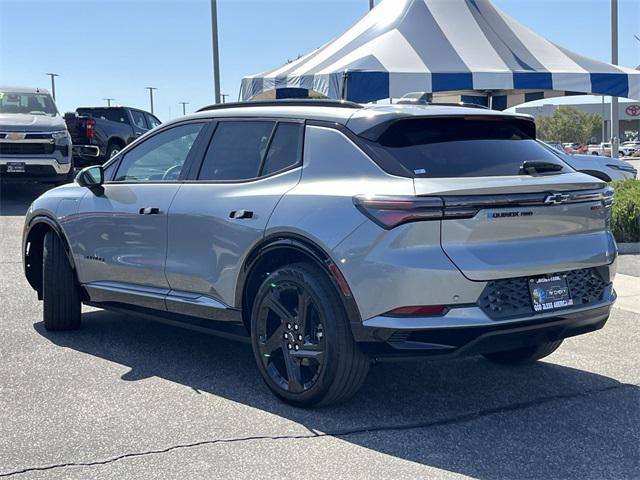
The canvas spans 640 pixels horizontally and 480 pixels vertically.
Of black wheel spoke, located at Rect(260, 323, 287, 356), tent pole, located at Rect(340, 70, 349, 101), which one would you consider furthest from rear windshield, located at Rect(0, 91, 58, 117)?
black wheel spoke, located at Rect(260, 323, 287, 356)

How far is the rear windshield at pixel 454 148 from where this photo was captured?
4.25 meters

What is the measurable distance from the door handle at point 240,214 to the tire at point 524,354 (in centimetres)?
190

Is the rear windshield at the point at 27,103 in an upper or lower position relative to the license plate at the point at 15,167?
upper

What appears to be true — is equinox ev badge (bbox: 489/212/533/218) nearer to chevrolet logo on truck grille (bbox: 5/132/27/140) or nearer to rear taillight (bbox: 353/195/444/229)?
rear taillight (bbox: 353/195/444/229)

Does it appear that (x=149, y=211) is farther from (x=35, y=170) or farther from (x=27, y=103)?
(x=27, y=103)

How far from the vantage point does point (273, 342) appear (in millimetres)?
4609

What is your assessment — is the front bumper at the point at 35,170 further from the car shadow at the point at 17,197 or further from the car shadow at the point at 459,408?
the car shadow at the point at 459,408

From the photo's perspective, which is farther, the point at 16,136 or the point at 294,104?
the point at 16,136

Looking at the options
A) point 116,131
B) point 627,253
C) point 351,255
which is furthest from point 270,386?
point 116,131

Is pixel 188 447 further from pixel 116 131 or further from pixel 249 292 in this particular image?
pixel 116 131

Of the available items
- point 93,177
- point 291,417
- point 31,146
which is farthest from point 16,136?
point 291,417

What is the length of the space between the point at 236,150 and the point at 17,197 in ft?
41.7

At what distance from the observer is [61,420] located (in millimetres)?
4352

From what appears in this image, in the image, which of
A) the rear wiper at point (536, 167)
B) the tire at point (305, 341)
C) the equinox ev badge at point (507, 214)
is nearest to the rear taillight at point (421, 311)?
the tire at point (305, 341)
